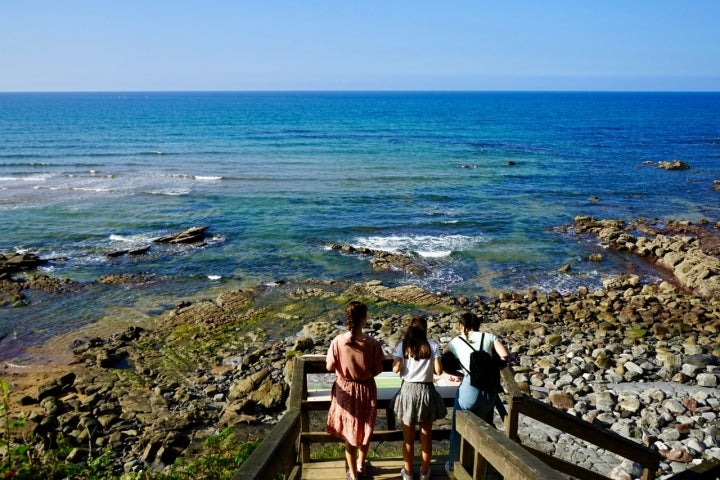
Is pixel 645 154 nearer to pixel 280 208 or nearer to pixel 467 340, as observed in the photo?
pixel 280 208

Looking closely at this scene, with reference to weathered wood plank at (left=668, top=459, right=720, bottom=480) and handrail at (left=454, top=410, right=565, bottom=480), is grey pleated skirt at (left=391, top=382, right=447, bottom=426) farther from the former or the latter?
weathered wood plank at (left=668, top=459, right=720, bottom=480)

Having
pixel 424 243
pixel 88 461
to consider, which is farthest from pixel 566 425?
pixel 424 243

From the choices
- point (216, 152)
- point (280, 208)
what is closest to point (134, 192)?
point (280, 208)

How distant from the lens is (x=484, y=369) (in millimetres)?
6012

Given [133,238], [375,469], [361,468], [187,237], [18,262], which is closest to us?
[361,468]

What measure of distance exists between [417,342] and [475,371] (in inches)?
30.0

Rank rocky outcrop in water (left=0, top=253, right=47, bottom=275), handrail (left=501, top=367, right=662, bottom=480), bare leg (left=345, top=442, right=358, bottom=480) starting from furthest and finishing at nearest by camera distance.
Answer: rocky outcrop in water (left=0, top=253, right=47, bottom=275), bare leg (left=345, top=442, right=358, bottom=480), handrail (left=501, top=367, right=662, bottom=480)

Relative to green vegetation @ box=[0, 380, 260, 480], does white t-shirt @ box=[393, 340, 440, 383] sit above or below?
above

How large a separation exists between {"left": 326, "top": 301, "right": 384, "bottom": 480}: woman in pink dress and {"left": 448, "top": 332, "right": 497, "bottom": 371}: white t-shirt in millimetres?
890

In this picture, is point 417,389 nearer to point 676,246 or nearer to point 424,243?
point 424,243

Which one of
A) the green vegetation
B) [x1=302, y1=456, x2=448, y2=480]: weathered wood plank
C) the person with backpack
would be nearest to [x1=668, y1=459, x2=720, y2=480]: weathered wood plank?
the person with backpack

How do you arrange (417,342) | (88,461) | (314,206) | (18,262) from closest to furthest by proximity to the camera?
(417,342) < (88,461) < (18,262) < (314,206)

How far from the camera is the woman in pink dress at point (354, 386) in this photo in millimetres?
5910

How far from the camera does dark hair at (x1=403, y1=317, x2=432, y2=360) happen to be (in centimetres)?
588
